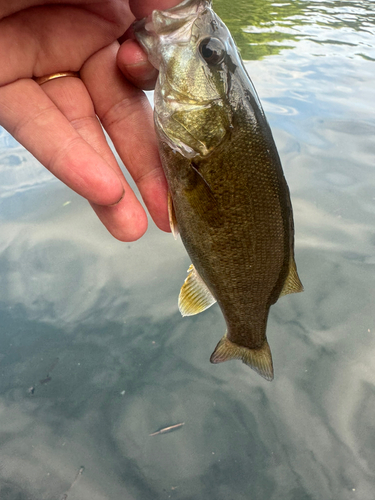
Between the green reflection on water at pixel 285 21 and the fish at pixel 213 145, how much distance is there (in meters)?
6.80

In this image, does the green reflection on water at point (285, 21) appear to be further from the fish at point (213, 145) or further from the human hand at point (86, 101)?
the fish at point (213, 145)

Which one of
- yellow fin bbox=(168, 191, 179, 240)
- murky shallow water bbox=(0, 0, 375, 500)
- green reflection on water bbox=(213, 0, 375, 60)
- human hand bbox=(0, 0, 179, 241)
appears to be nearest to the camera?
human hand bbox=(0, 0, 179, 241)

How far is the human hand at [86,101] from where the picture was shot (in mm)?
1686

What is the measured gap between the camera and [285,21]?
10.8 metres

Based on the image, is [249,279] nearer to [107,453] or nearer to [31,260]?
[107,453]

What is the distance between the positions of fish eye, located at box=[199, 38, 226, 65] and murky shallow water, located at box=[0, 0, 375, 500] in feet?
6.61

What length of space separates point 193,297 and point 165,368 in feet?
3.33

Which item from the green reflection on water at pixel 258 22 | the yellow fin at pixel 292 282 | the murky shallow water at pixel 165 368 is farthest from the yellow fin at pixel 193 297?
the green reflection on water at pixel 258 22

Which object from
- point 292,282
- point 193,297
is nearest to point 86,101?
point 193,297

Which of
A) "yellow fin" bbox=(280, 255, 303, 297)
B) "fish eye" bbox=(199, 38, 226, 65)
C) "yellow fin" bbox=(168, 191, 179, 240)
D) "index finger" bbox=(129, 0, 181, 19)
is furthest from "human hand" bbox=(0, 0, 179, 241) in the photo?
"yellow fin" bbox=(280, 255, 303, 297)

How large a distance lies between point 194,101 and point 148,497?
87.4 inches

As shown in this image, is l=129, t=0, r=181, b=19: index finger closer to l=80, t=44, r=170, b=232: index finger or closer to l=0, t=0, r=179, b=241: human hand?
l=0, t=0, r=179, b=241: human hand

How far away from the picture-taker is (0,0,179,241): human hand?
1.69 m

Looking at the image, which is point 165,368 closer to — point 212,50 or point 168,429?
point 168,429
